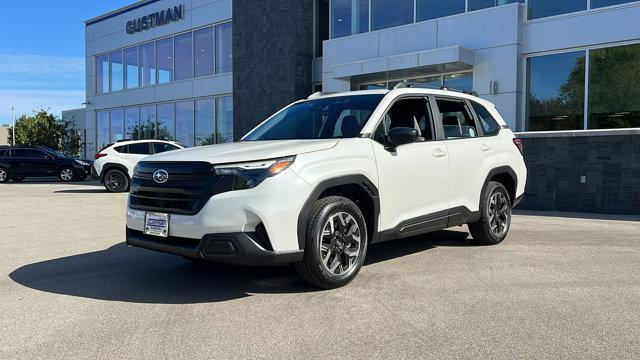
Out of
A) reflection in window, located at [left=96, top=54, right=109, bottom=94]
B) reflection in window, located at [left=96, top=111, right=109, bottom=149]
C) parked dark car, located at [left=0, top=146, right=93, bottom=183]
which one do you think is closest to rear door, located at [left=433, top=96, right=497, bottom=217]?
parked dark car, located at [left=0, top=146, right=93, bottom=183]

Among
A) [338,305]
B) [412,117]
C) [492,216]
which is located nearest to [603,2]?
[492,216]

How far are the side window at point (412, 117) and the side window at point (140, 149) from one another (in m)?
12.4

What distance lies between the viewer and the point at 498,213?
23.1 feet

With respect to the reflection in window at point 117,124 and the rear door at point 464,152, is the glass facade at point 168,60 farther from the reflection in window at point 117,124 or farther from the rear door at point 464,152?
the rear door at point 464,152

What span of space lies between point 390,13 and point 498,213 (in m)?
11.0

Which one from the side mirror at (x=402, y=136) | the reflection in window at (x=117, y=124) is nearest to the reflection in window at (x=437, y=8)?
the side mirror at (x=402, y=136)

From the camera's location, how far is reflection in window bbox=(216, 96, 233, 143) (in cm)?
2200

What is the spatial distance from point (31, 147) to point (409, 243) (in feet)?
69.0

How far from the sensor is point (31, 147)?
23156mm

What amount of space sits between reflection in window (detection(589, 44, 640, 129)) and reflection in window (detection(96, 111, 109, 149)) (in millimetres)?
24196

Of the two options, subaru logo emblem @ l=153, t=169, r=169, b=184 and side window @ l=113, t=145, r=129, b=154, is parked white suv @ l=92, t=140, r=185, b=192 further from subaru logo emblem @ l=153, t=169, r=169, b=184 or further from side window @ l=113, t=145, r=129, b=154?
subaru logo emblem @ l=153, t=169, r=169, b=184

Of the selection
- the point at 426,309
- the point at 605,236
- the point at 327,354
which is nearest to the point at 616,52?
the point at 605,236

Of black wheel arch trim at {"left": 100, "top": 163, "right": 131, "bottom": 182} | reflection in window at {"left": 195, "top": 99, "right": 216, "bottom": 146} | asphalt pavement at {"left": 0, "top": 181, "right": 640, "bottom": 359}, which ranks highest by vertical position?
reflection in window at {"left": 195, "top": 99, "right": 216, "bottom": 146}

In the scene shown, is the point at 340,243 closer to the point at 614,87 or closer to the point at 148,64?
the point at 614,87
